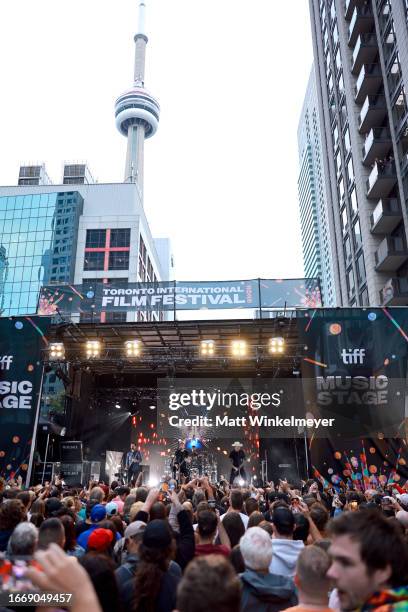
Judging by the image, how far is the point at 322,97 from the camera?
146 ft

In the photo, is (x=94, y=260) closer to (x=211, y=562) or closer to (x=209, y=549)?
(x=209, y=549)

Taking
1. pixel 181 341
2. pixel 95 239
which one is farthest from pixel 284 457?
pixel 95 239

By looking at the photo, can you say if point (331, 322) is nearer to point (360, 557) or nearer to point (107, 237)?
point (360, 557)

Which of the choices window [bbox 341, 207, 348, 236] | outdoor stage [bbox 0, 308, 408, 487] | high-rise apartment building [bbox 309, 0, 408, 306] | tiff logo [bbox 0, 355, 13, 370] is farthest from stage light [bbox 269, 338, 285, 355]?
window [bbox 341, 207, 348, 236]

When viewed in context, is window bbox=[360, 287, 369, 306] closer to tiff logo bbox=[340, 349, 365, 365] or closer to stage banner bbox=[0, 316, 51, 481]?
tiff logo bbox=[340, 349, 365, 365]

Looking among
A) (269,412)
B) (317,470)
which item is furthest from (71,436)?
(317,470)

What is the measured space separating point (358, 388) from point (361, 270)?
19.9 metres

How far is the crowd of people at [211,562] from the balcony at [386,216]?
2580 cm

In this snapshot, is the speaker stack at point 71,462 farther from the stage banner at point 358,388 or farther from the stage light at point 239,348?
the stage banner at point 358,388

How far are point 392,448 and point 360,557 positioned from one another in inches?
597

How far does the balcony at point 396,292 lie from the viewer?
2788 centimetres

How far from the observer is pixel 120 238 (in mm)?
75562

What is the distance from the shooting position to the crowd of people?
173 centimetres

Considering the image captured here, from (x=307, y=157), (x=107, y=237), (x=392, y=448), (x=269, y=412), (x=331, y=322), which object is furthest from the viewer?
(x=307, y=157)
